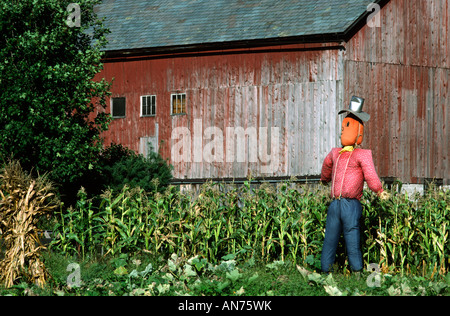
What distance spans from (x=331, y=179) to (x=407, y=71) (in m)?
11.2

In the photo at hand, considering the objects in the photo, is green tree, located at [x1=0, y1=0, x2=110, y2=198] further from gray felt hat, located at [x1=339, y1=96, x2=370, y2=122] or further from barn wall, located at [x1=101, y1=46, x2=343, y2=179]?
gray felt hat, located at [x1=339, y1=96, x2=370, y2=122]

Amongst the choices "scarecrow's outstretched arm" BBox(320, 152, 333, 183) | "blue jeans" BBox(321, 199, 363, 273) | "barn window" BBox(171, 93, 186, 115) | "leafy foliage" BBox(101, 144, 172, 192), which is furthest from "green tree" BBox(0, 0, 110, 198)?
"blue jeans" BBox(321, 199, 363, 273)

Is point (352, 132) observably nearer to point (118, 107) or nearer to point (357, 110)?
point (357, 110)

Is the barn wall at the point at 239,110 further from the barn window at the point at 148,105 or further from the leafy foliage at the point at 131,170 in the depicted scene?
the leafy foliage at the point at 131,170

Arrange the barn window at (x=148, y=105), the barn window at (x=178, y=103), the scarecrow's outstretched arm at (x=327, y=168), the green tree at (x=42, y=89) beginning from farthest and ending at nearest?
the barn window at (x=148, y=105) → the barn window at (x=178, y=103) → the green tree at (x=42, y=89) → the scarecrow's outstretched arm at (x=327, y=168)

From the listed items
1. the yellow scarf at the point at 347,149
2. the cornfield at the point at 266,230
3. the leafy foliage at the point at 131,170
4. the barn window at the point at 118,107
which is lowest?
the cornfield at the point at 266,230

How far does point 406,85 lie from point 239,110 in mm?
4566

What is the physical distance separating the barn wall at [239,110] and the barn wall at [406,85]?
980mm

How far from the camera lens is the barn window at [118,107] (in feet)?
73.1

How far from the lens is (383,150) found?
19.4 m

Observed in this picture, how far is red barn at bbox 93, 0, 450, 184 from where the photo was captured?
19031 mm

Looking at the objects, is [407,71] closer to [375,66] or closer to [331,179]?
[375,66]

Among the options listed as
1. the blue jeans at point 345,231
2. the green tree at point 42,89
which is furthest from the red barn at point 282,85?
the blue jeans at point 345,231

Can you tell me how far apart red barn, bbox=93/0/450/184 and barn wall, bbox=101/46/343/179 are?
29mm
